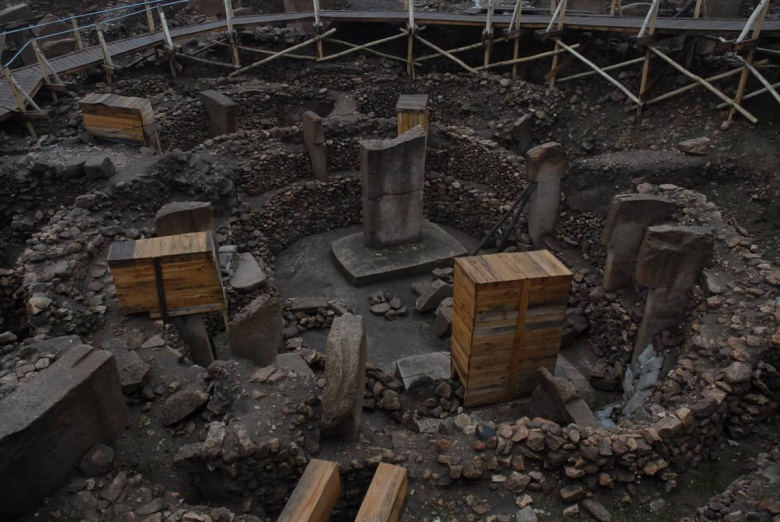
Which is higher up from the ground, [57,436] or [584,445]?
[57,436]

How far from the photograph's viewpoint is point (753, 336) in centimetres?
629

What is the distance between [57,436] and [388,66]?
44.6 feet

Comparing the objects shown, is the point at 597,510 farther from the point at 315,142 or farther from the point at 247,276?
the point at 315,142

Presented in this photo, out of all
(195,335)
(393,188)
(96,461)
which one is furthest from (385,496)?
(393,188)

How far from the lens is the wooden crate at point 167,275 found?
22.6 ft

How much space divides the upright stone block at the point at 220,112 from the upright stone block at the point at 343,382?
9.05 metres

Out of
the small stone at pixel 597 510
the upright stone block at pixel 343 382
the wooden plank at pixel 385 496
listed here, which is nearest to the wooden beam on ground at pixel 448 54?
the upright stone block at pixel 343 382

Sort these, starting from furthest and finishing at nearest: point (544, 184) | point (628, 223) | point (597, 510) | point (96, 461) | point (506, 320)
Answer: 1. point (544, 184)
2. point (628, 223)
3. point (506, 320)
4. point (597, 510)
5. point (96, 461)

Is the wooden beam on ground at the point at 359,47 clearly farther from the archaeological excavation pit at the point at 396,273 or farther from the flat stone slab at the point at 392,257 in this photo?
the flat stone slab at the point at 392,257

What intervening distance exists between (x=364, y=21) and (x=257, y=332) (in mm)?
12445

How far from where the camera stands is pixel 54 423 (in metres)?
4.62

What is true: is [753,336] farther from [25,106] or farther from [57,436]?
[25,106]

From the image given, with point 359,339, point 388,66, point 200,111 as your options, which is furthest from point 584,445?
point 388,66

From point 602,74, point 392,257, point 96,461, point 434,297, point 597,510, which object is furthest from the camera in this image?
point 602,74
